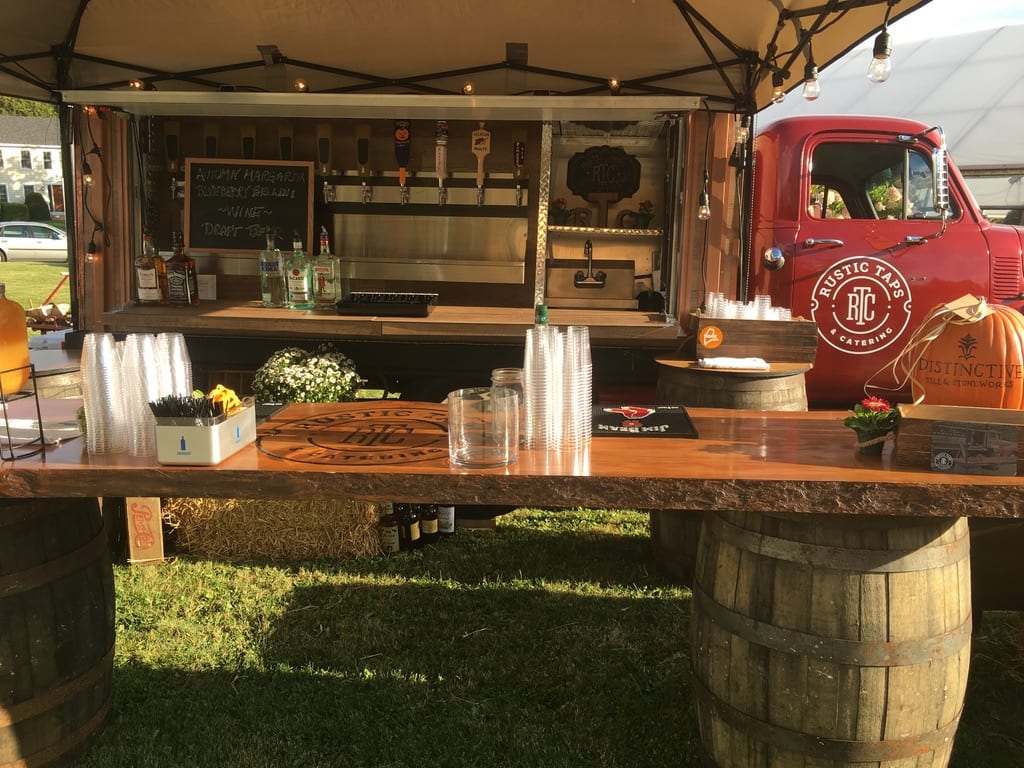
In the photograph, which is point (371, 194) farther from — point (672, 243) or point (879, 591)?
point (879, 591)

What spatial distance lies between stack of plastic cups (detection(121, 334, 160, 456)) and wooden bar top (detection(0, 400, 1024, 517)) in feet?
0.16

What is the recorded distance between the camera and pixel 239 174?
505cm

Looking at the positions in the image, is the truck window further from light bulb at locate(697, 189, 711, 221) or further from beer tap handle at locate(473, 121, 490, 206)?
beer tap handle at locate(473, 121, 490, 206)

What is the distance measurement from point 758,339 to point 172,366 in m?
2.41

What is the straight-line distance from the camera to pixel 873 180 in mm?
5074

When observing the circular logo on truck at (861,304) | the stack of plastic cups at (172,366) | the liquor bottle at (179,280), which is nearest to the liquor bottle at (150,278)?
the liquor bottle at (179,280)

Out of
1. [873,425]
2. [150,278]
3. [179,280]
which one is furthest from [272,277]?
[873,425]

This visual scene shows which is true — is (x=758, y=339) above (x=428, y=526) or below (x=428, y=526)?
above

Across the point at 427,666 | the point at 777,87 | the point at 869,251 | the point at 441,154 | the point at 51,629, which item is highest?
the point at 777,87

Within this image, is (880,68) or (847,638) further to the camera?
(880,68)

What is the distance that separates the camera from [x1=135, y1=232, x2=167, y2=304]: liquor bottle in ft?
14.7

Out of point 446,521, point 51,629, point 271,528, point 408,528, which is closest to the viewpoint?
point 51,629

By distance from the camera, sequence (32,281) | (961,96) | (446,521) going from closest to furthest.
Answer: (446,521), (961,96), (32,281)

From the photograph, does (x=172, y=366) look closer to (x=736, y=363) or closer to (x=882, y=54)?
(x=736, y=363)
